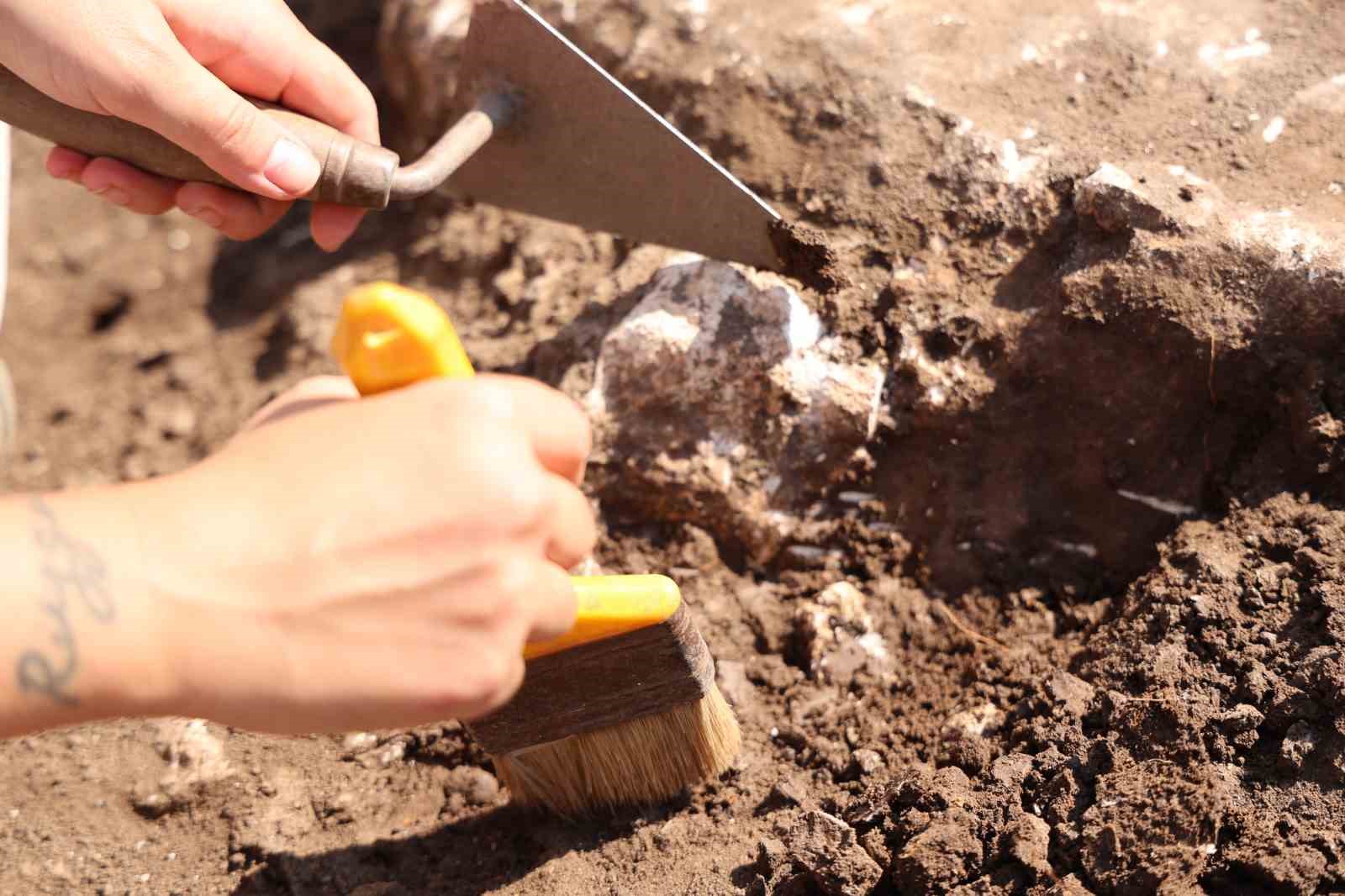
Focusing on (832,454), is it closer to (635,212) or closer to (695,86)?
(635,212)

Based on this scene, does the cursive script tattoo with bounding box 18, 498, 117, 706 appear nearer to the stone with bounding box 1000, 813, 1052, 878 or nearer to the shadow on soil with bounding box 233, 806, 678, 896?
the shadow on soil with bounding box 233, 806, 678, 896

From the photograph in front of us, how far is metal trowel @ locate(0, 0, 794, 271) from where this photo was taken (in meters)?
2.05

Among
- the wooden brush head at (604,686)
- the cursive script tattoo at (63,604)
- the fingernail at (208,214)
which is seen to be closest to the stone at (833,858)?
the wooden brush head at (604,686)

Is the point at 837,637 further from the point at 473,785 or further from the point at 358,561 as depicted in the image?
the point at 358,561

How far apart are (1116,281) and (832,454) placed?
2.10 ft

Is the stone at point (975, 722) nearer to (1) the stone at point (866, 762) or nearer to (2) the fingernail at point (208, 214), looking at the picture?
(1) the stone at point (866, 762)

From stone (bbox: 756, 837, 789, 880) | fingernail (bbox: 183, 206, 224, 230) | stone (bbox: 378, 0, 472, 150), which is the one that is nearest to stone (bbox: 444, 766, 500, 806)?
stone (bbox: 756, 837, 789, 880)

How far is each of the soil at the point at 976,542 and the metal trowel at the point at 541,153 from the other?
0.20 metres

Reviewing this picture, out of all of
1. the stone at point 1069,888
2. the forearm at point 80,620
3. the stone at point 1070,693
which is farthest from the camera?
the stone at point 1070,693

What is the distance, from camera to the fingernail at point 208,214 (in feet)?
7.46

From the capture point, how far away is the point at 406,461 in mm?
1354

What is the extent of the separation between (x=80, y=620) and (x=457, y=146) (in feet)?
4.11

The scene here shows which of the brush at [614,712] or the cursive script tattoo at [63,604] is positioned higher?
the cursive script tattoo at [63,604]

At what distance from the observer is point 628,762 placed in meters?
1.96
